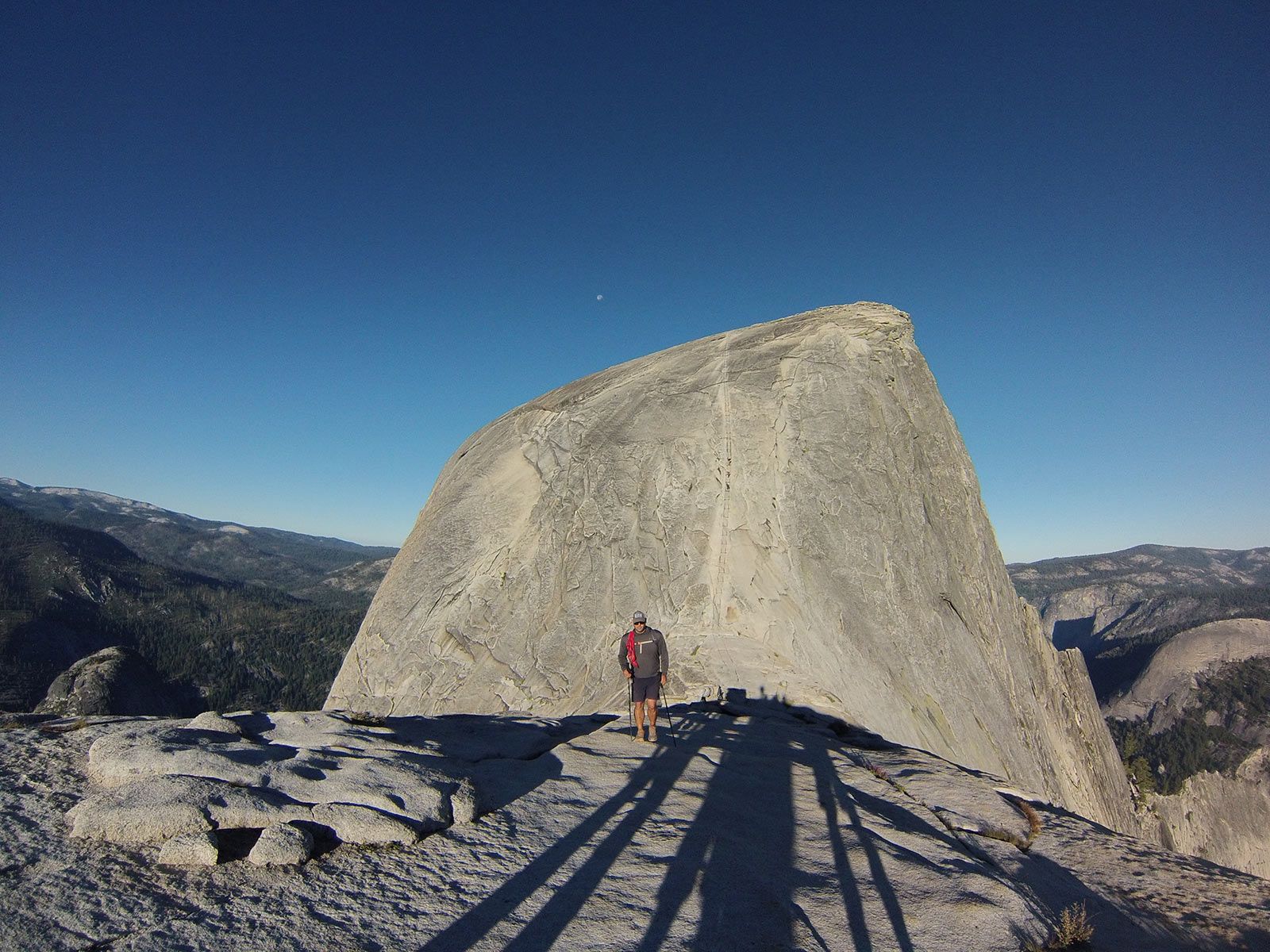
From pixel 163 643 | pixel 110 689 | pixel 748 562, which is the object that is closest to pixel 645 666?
pixel 748 562

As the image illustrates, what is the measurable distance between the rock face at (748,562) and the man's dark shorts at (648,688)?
6412mm

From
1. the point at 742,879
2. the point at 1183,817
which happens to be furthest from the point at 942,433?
the point at 1183,817

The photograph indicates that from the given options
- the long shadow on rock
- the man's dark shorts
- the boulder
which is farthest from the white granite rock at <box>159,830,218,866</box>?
the boulder

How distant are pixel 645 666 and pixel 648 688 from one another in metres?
0.44

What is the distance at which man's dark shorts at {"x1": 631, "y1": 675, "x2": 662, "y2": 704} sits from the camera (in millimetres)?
11906

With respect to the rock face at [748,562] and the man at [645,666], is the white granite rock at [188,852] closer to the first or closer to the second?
the man at [645,666]

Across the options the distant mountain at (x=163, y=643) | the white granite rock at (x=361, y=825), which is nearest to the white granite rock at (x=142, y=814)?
the white granite rock at (x=361, y=825)

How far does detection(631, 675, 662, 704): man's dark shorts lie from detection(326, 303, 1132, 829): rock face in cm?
641

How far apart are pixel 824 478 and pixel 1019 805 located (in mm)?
12545

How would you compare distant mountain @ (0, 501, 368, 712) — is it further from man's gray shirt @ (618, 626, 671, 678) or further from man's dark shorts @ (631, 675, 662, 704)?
man's gray shirt @ (618, 626, 671, 678)

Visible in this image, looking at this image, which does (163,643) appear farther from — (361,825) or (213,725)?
(361,825)

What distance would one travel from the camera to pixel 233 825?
5969 millimetres

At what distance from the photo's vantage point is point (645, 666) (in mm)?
11836

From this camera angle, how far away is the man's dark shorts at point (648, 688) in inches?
469
